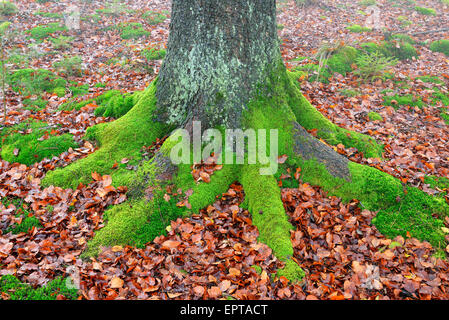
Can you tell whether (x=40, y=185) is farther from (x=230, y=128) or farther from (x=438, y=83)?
(x=438, y=83)

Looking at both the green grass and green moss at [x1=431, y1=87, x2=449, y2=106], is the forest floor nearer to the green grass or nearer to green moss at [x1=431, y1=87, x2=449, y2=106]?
the green grass

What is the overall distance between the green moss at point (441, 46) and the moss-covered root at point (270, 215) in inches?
378

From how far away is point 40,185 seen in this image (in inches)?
173

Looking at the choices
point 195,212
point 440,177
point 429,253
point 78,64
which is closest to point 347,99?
point 440,177

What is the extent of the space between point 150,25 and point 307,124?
8926 mm

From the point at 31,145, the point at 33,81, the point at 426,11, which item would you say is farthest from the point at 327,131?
the point at 426,11

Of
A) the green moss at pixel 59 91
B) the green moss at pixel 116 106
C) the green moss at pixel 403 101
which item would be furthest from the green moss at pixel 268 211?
the green moss at pixel 59 91

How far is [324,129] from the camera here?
515 cm

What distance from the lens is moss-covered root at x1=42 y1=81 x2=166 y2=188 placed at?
14.5 feet

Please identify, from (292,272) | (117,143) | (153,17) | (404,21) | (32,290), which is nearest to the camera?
(32,290)
